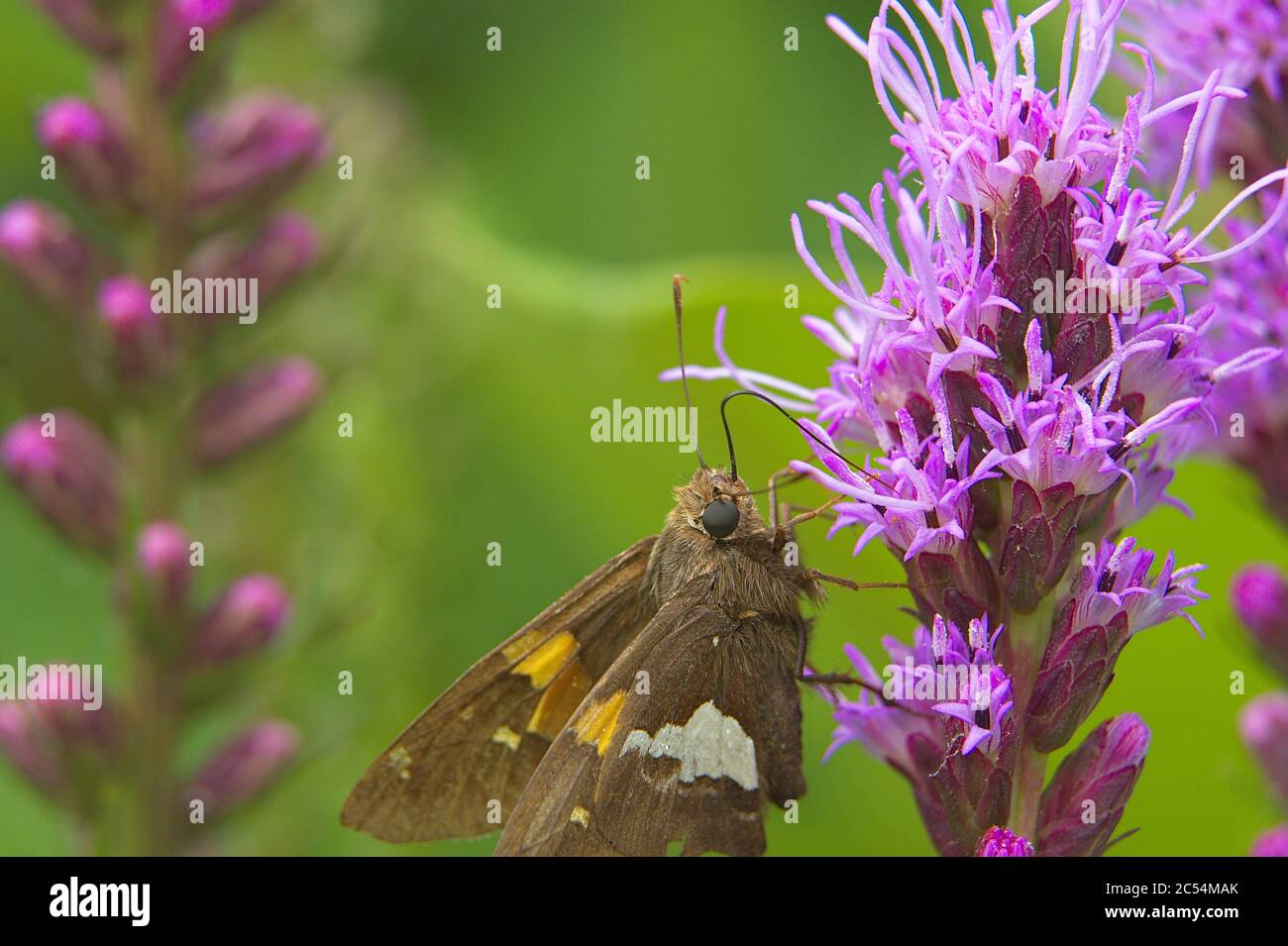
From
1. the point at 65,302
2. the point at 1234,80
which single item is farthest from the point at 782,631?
the point at 65,302

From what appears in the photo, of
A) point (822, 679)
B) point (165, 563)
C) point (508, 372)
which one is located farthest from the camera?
point (508, 372)

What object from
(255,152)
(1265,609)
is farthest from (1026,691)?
(255,152)

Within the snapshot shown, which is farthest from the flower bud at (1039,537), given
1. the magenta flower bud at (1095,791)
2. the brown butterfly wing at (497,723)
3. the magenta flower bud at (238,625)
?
the magenta flower bud at (238,625)

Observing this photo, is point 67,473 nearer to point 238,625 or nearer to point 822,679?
point 238,625

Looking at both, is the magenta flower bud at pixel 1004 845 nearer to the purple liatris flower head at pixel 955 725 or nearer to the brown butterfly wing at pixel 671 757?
the purple liatris flower head at pixel 955 725

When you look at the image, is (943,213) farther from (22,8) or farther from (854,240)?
(22,8)

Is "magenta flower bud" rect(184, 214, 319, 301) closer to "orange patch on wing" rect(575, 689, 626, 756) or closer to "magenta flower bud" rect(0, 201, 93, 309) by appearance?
"magenta flower bud" rect(0, 201, 93, 309)
